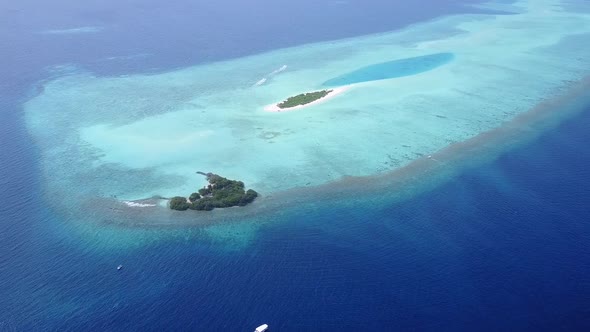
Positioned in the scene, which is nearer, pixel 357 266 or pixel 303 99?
pixel 357 266

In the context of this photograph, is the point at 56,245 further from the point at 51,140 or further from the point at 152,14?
the point at 152,14

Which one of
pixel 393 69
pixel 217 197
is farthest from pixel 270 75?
pixel 217 197

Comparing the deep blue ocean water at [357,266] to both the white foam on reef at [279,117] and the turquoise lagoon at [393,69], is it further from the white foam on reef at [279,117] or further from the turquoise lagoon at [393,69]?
the turquoise lagoon at [393,69]

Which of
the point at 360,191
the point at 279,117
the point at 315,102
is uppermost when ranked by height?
the point at 315,102

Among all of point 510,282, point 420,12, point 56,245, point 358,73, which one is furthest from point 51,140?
point 420,12

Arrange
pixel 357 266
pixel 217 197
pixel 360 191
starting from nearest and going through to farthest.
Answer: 1. pixel 357 266
2. pixel 217 197
3. pixel 360 191

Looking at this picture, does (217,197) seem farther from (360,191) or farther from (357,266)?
(357,266)

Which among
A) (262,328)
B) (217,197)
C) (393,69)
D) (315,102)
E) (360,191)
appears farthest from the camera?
(393,69)
